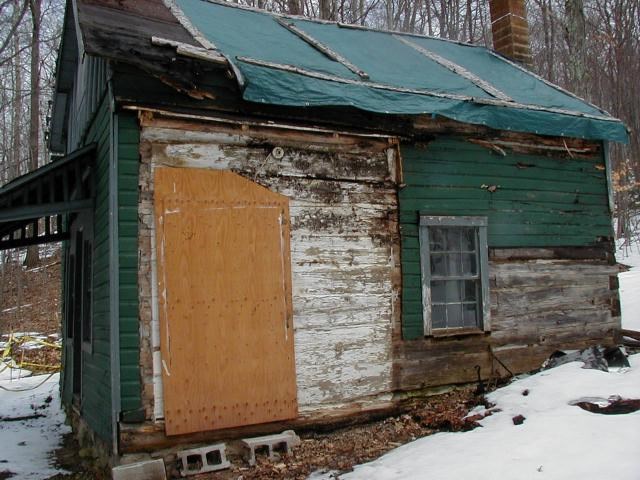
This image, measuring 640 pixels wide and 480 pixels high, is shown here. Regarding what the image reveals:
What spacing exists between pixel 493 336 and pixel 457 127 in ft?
9.13

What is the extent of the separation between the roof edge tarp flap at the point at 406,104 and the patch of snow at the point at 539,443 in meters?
3.28

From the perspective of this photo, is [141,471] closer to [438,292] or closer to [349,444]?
[349,444]

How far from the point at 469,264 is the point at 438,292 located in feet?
2.08

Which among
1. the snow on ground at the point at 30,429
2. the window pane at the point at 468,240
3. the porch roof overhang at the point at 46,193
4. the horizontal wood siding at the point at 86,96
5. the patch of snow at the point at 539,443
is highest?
the horizontal wood siding at the point at 86,96

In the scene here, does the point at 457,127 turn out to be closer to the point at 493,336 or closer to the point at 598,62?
the point at 493,336

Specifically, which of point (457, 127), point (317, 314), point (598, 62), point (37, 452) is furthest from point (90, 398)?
point (598, 62)

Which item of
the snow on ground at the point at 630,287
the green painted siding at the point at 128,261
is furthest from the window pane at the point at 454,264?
the snow on ground at the point at 630,287

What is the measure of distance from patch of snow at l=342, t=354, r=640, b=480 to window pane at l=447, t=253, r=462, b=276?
1731mm

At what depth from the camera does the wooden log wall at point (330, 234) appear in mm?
6098

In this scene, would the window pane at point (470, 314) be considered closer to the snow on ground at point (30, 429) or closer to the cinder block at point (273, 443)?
the cinder block at point (273, 443)

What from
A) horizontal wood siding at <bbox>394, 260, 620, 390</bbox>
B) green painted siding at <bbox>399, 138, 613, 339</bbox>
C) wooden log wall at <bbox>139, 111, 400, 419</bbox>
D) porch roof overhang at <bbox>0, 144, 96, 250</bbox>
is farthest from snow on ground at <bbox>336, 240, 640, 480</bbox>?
porch roof overhang at <bbox>0, 144, 96, 250</bbox>

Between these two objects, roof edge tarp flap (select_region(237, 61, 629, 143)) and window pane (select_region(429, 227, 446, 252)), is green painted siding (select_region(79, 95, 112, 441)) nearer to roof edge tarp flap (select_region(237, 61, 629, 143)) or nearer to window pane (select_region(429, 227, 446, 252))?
roof edge tarp flap (select_region(237, 61, 629, 143))

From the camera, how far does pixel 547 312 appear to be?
8.17 metres

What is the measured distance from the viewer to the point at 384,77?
7465mm
